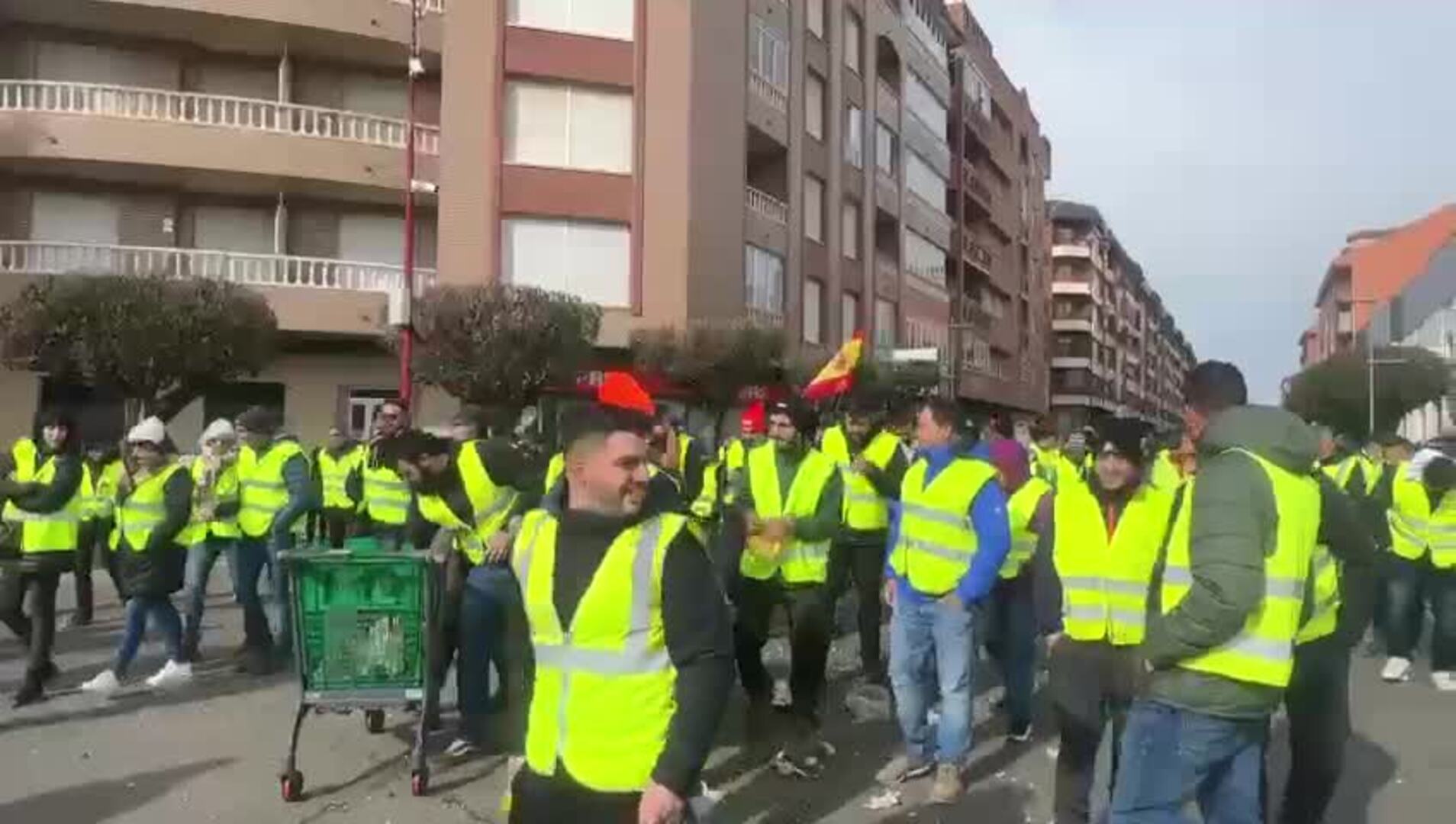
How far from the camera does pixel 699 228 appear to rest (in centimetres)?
2961

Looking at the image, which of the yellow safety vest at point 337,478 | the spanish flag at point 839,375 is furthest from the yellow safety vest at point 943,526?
the yellow safety vest at point 337,478

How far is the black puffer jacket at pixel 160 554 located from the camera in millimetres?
8805

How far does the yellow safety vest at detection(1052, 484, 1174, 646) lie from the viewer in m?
5.51

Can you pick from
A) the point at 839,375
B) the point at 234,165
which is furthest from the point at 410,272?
the point at 839,375

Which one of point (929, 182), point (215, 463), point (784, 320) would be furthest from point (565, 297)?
point (929, 182)

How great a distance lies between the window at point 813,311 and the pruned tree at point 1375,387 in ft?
88.6

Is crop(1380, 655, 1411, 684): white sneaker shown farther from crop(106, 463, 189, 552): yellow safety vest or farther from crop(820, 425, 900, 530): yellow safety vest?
crop(106, 463, 189, 552): yellow safety vest

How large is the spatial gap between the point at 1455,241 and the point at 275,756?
85.4 m

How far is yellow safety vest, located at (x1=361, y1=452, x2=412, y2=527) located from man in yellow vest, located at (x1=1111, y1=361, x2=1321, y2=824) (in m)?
7.15

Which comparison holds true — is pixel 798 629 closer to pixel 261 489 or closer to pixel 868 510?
pixel 868 510

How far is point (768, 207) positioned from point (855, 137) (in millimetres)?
7328

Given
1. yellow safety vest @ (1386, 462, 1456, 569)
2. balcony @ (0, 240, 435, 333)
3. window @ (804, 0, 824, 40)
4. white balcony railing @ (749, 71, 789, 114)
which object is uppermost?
window @ (804, 0, 824, 40)

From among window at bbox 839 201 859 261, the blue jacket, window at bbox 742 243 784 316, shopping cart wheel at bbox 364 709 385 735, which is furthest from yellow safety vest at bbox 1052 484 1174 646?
window at bbox 839 201 859 261

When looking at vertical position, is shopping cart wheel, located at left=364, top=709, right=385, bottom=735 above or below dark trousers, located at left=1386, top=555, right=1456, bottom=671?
below
